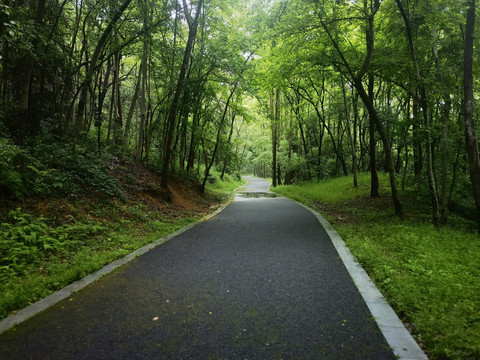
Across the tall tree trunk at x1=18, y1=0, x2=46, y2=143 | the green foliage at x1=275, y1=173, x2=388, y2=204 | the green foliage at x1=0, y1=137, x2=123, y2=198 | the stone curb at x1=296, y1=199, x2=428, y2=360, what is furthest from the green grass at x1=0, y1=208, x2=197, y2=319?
the green foliage at x1=275, y1=173, x2=388, y2=204

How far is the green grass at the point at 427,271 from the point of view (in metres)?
2.37

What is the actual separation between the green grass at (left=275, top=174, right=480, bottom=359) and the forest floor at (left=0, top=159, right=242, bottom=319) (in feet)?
13.6

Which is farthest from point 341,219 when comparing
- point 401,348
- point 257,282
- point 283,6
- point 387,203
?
point 283,6

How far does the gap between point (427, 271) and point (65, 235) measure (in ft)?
19.8

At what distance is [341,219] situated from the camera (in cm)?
835

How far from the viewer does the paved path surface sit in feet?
7.22

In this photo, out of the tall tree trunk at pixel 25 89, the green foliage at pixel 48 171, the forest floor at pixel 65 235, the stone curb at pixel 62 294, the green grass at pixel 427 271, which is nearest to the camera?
the green grass at pixel 427 271

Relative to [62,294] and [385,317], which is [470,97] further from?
[62,294]

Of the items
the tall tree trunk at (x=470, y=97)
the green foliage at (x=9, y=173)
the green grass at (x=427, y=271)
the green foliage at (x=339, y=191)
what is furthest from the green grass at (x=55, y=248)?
the green foliage at (x=339, y=191)

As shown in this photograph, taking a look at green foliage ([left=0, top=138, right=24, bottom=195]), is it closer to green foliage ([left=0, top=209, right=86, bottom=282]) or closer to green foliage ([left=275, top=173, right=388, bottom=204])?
green foliage ([left=0, top=209, right=86, bottom=282])

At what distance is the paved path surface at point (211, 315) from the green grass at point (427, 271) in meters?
0.45

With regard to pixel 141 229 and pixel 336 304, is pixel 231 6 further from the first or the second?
pixel 336 304

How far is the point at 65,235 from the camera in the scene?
488cm

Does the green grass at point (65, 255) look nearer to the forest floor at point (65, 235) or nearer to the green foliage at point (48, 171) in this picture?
the forest floor at point (65, 235)
